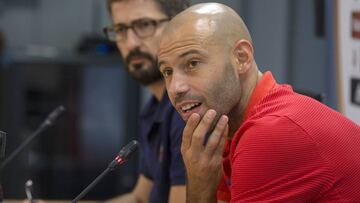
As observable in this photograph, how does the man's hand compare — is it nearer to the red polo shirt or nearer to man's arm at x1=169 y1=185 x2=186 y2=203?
the red polo shirt

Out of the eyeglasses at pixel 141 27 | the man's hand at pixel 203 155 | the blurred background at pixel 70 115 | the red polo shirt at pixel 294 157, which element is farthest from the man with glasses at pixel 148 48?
the blurred background at pixel 70 115

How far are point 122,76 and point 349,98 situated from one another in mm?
1765

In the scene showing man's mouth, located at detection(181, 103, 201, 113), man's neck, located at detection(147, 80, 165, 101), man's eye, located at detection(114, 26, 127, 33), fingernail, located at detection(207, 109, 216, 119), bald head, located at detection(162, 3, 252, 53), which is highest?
bald head, located at detection(162, 3, 252, 53)

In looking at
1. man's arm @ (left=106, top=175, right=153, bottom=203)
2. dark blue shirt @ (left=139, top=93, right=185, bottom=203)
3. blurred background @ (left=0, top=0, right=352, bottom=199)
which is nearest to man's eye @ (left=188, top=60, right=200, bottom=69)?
dark blue shirt @ (left=139, top=93, right=185, bottom=203)

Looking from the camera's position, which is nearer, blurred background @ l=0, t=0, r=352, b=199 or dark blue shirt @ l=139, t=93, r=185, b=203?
dark blue shirt @ l=139, t=93, r=185, b=203

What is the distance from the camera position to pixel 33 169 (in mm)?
4516

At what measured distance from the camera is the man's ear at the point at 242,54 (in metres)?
1.80

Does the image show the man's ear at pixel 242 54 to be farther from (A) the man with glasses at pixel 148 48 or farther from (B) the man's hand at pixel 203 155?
(A) the man with glasses at pixel 148 48

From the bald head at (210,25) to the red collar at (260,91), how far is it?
0.33ft

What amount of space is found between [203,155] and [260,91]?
0.19 m

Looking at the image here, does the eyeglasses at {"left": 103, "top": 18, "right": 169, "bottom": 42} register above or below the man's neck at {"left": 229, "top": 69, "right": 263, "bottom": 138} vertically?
above

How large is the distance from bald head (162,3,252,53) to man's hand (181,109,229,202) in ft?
0.54

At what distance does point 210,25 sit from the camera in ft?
5.85

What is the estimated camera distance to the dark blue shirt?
221 centimetres
